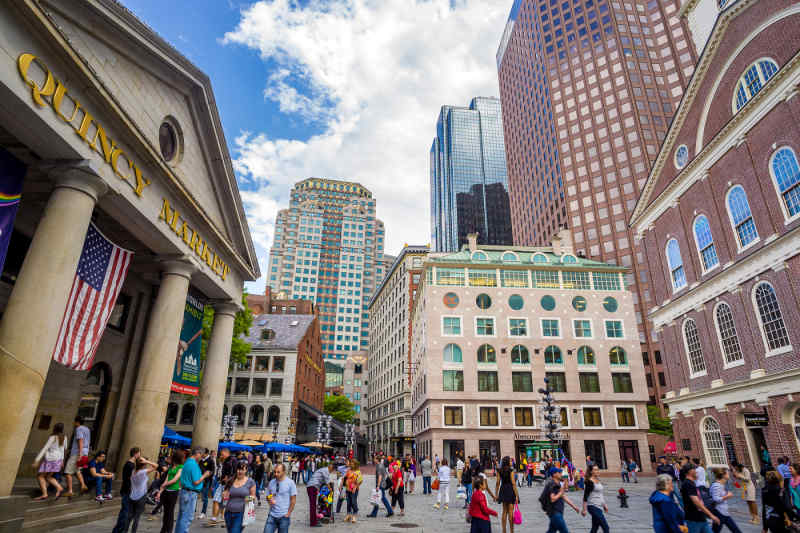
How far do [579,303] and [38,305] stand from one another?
4846 centimetres

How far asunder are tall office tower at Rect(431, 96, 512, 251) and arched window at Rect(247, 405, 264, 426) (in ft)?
414

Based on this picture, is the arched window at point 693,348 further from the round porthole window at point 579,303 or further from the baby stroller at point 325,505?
the baby stroller at point 325,505

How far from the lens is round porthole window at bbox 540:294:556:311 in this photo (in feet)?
160

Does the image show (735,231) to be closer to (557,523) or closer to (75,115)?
(557,523)

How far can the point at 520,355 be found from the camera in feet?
153

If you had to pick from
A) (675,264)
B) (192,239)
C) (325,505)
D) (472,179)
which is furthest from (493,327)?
(472,179)

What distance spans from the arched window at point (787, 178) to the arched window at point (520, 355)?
93.8 feet

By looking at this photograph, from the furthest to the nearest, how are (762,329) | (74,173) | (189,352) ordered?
(762,329)
(189,352)
(74,173)

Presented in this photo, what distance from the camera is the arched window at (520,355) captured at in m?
46.4

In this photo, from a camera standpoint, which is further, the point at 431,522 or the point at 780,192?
the point at 780,192

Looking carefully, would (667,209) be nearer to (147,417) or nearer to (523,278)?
(523,278)

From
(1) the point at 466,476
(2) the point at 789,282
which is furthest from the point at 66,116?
(2) the point at 789,282

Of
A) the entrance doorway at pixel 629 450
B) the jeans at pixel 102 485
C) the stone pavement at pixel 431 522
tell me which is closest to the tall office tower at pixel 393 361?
the entrance doorway at pixel 629 450

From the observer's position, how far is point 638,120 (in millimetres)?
89125
